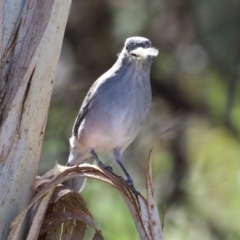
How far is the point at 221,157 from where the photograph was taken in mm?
3445

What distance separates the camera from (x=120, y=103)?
247cm

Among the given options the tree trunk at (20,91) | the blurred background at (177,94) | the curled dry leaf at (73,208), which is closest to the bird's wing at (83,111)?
the blurred background at (177,94)

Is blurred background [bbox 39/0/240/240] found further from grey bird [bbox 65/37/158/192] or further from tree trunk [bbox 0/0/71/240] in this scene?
tree trunk [bbox 0/0/71/240]

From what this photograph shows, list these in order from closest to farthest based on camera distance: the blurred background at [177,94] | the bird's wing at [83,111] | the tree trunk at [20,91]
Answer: the tree trunk at [20,91], the bird's wing at [83,111], the blurred background at [177,94]

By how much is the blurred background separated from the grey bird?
0.81 m

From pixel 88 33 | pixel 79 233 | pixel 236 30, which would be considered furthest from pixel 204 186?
pixel 79 233

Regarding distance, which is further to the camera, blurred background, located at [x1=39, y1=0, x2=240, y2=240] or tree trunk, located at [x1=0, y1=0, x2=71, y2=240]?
blurred background, located at [x1=39, y1=0, x2=240, y2=240]

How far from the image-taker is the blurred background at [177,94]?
3.41 metres

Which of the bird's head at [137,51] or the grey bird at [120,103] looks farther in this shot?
the grey bird at [120,103]

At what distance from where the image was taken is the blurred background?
134 inches

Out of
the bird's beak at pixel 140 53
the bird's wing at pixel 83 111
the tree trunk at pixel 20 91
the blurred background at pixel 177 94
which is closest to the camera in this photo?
the tree trunk at pixel 20 91

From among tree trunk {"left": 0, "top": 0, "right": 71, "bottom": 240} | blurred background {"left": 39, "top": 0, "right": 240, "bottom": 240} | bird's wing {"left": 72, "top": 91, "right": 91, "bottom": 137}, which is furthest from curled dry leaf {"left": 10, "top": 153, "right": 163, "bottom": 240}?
blurred background {"left": 39, "top": 0, "right": 240, "bottom": 240}

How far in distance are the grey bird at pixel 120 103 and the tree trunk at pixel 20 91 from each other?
0.98 meters

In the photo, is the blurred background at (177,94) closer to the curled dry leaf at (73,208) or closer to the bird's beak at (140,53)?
the bird's beak at (140,53)
